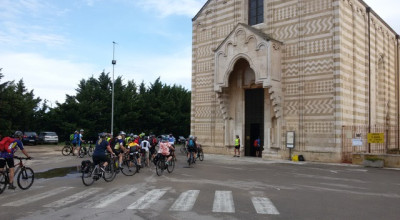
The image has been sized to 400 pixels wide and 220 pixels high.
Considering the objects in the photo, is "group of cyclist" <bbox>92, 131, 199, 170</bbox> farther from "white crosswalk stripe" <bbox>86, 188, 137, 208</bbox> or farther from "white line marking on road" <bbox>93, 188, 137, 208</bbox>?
"white line marking on road" <bbox>93, 188, 137, 208</bbox>

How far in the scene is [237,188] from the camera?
470 inches

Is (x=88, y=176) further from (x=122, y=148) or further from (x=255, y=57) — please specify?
A: (x=255, y=57)

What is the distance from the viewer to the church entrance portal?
A: 26844mm

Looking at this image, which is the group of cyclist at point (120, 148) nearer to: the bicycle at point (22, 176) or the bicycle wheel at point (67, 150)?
the bicycle at point (22, 176)

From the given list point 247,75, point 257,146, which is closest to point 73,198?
point 257,146

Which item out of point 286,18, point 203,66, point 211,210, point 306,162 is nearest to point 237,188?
point 211,210

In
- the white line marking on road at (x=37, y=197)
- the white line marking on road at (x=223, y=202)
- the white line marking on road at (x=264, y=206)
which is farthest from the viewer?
the white line marking on road at (x=37, y=197)

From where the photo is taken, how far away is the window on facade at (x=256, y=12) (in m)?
27.4

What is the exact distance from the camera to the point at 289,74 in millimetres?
24719

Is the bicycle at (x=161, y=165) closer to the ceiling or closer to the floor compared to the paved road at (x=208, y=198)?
closer to the ceiling

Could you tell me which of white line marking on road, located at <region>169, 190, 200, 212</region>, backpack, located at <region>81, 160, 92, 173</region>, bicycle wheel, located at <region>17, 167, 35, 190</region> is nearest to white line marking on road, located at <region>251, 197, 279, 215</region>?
white line marking on road, located at <region>169, 190, 200, 212</region>

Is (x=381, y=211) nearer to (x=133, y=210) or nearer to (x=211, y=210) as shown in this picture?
(x=211, y=210)

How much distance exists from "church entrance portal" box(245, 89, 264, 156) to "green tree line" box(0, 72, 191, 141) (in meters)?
25.8

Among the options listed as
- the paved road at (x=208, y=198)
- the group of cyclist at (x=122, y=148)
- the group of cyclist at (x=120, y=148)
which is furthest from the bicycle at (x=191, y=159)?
the paved road at (x=208, y=198)
